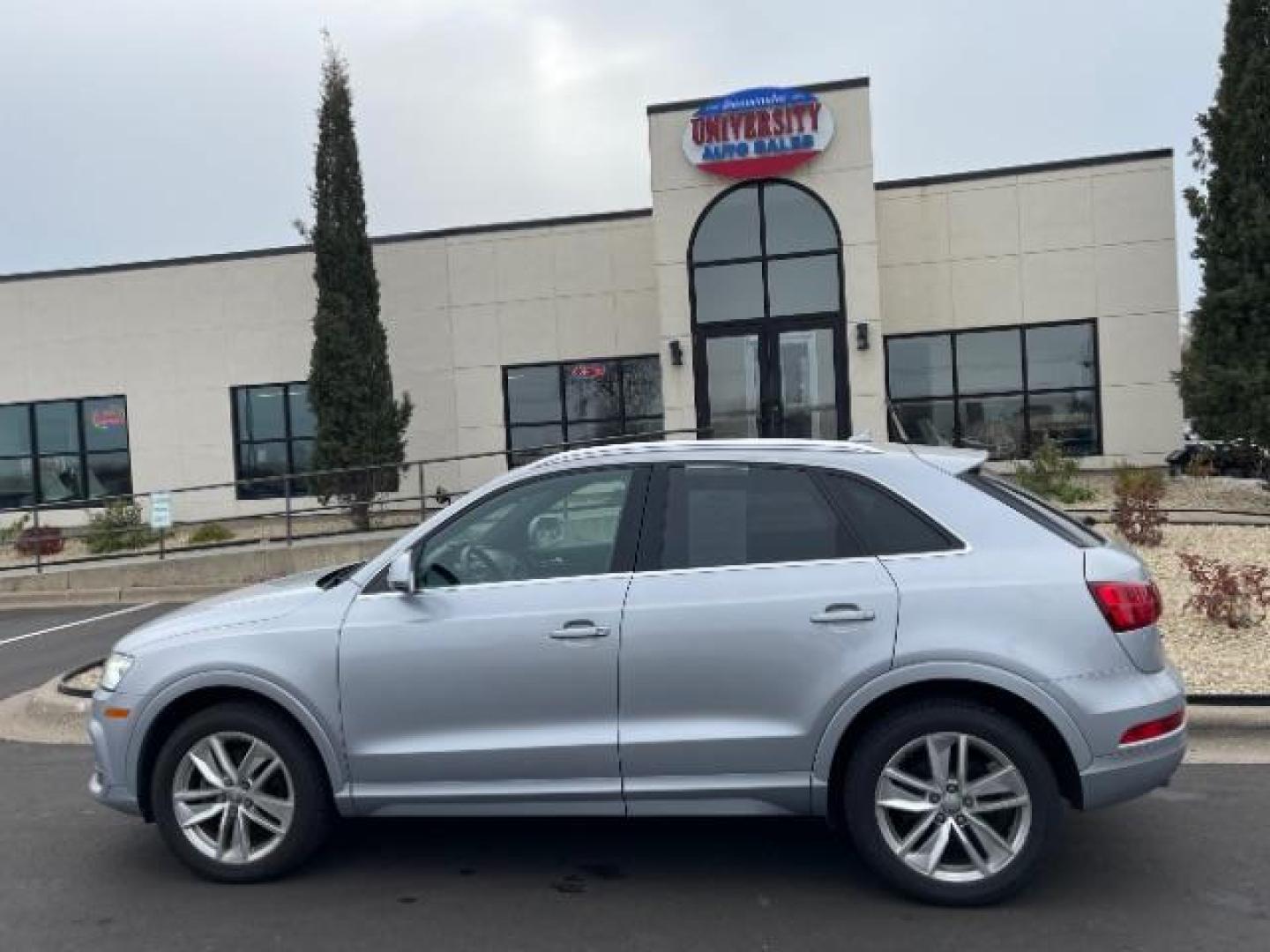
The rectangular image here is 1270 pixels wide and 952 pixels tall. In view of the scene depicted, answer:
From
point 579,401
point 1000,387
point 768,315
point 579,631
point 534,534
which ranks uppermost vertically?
point 768,315

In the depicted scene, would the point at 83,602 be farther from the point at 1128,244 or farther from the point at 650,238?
the point at 1128,244

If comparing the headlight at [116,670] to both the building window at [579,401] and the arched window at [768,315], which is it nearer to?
the arched window at [768,315]

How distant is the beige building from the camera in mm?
17266

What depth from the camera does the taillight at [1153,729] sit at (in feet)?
13.3

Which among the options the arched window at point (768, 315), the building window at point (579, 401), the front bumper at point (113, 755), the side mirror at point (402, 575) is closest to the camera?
the side mirror at point (402, 575)

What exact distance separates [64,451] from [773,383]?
13957mm

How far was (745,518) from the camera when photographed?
443 centimetres

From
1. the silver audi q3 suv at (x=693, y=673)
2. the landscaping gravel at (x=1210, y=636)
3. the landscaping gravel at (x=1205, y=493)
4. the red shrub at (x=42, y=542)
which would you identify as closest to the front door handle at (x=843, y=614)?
the silver audi q3 suv at (x=693, y=673)

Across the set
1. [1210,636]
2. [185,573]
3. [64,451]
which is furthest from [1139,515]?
[64,451]

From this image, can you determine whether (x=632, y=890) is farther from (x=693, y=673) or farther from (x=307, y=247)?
(x=307, y=247)

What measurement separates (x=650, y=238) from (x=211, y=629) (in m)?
15.4

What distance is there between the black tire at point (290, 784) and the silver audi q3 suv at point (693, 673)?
11 millimetres

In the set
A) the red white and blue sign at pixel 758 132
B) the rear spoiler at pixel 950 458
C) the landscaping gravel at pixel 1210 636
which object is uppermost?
the red white and blue sign at pixel 758 132

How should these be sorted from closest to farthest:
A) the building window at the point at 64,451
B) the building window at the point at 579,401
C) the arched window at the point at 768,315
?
the arched window at the point at 768,315 → the building window at the point at 579,401 → the building window at the point at 64,451
